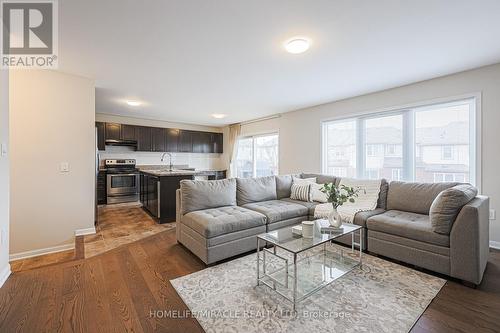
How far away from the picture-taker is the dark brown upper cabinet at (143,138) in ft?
20.2

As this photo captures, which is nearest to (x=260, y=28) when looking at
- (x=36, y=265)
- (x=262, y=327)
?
(x=262, y=327)

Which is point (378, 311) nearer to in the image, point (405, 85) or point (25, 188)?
point (405, 85)

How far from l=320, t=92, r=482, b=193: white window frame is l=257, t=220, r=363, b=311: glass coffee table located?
2.07 m

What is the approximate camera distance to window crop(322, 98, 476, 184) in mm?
3191

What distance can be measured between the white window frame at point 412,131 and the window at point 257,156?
165 centimetres

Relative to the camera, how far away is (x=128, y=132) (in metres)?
6.01

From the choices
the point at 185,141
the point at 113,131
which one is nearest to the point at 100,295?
the point at 113,131

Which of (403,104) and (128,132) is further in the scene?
(128,132)

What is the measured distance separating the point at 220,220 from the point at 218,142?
5535 millimetres

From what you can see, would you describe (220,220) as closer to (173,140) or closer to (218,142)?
(173,140)

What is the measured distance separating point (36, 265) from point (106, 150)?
391 cm

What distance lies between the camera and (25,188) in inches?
115

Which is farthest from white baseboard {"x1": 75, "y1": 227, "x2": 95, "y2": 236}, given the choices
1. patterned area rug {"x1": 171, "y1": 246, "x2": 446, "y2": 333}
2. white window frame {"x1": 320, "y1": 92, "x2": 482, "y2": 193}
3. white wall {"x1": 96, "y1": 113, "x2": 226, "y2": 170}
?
white window frame {"x1": 320, "y1": 92, "x2": 482, "y2": 193}

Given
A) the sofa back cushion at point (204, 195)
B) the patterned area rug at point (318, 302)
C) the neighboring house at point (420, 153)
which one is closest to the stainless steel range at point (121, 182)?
the sofa back cushion at point (204, 195)
